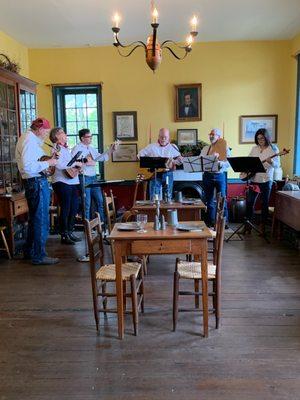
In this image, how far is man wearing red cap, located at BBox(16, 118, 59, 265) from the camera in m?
4.43

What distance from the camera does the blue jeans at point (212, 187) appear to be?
6.14m

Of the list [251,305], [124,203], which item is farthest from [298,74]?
[251,305]

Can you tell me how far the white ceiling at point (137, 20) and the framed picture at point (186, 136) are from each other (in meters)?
1.63

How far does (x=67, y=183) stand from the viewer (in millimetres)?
5539

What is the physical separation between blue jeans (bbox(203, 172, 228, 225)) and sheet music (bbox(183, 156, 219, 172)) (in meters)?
0.53

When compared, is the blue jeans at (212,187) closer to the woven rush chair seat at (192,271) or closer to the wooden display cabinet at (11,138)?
the wooden display cabinet at (11,138)

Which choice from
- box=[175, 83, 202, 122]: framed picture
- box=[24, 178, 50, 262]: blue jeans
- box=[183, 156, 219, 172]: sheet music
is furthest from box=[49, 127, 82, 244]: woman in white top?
box=[175, 83, 202, 122]: framed picture

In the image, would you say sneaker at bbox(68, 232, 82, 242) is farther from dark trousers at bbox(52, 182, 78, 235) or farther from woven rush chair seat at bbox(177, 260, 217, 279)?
woven rush chair seat at bbox(177, 260, 217, 279)

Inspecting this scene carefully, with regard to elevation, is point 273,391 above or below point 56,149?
below

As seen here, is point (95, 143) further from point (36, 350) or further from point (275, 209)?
point (36, 350)

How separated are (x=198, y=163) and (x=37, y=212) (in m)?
2.37

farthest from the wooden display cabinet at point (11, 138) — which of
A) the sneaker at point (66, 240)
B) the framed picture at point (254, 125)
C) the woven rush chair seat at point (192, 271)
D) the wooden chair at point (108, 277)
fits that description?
the framed picture at point (254, 125)

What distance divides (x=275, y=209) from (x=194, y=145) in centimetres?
197

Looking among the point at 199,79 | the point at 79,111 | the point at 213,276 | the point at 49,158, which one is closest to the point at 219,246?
the point at 213,276
